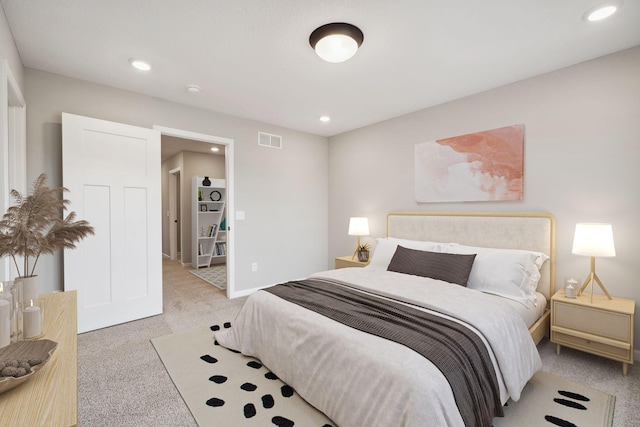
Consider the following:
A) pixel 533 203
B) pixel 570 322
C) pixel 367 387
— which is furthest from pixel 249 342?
pixel 533 203

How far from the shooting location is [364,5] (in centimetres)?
189

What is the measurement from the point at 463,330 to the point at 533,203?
6.27 ft

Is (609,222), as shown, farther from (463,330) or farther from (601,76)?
(463,330)

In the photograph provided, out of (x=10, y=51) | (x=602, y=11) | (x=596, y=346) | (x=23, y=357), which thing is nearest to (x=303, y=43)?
(x=602, y=11)

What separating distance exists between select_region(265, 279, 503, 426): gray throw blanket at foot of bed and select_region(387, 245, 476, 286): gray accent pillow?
81 centimetres

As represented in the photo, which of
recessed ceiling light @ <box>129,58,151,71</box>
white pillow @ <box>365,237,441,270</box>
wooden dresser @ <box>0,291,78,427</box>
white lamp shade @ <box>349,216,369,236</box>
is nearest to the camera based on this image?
wooden dresser @ <box>0,291,78,427</box>

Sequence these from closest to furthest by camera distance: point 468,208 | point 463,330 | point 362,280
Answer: point 463,330, point 362,280, point 468,208

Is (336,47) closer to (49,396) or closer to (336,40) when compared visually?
(336,40)

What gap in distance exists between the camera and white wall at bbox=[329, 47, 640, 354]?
94.1 inches

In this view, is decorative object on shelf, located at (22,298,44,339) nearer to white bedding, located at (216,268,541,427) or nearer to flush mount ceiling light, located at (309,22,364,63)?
white bedding, located at (216,268,541,427)

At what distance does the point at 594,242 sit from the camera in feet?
7.49

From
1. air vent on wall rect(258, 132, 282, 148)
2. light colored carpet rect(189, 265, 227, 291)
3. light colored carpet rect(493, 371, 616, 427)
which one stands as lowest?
light colored carpet rect(493, 371, 616, 427)

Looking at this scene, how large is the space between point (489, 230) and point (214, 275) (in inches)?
178

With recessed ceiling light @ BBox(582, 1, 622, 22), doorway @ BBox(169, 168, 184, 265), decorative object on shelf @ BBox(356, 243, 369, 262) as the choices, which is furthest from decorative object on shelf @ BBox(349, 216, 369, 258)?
doorway @ BBox(169, 168, 184, 265)
